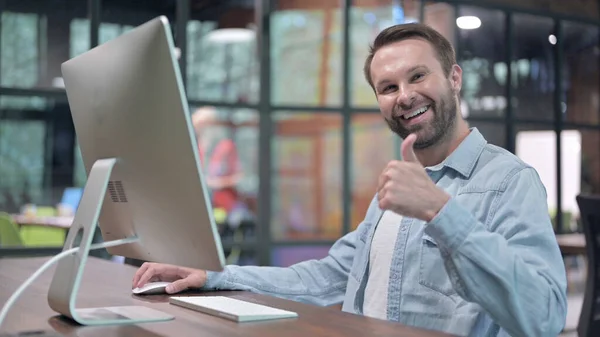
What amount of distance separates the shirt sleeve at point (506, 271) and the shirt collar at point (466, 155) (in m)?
0.30

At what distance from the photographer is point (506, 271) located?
1.32m

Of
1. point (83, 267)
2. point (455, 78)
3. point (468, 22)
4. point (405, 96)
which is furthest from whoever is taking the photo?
point (468, 22)

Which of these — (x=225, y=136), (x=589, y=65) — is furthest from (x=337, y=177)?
(x=589, y=65)

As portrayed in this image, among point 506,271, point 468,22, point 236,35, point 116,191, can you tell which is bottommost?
point 506,271

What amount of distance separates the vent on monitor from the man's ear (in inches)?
34.0

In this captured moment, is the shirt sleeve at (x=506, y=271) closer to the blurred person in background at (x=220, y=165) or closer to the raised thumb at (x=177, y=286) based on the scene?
the raised thumb at (x=177, y=286)

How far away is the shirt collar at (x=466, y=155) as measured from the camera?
1689mm

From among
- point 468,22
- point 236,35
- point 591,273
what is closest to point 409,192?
point 591,273

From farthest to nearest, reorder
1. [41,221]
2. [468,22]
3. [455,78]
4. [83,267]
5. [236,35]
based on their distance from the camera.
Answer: [468,22] → [236,35] → [41,221] → [455,78] → [83,267]

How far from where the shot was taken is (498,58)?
7543 mm

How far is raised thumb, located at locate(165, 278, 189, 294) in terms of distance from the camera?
5.57 ft

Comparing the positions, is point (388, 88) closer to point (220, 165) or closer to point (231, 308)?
point (231, 308)

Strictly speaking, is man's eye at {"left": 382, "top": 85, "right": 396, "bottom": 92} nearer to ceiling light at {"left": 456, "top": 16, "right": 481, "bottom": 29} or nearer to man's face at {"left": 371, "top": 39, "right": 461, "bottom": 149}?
man's face at {"left": 371, "top": 39, "right": 461, "bottom": 149}

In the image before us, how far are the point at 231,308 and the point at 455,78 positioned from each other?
83 centimetres
